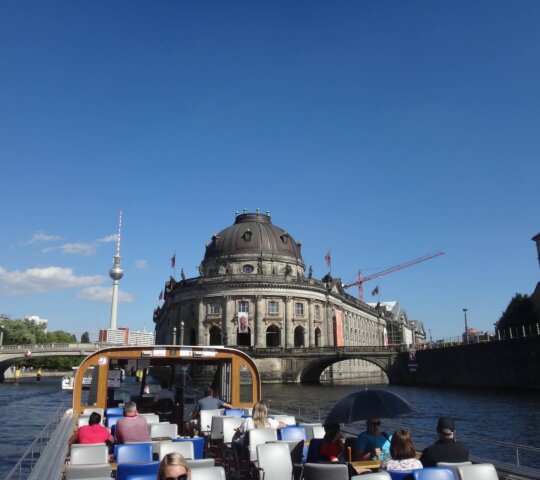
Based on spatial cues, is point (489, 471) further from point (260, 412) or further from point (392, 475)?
point (260, 412)

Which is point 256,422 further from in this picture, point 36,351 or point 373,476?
point 36,351

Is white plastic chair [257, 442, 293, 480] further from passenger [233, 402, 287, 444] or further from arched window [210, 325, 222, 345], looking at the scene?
arched window [210, 325, 222, 345]

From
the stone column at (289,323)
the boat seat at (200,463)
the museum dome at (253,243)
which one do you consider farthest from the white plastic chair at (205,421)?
the museum dome at (253,243)

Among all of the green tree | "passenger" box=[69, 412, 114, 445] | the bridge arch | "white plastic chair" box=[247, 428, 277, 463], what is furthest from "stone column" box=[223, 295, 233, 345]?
"white plastic chair" box=[247, 428, 277, 463]

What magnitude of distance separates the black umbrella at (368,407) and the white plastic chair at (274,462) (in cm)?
84

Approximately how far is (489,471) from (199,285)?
238ft

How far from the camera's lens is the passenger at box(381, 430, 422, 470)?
630 cm

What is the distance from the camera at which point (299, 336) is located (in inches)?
3127

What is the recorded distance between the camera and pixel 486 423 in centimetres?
2716

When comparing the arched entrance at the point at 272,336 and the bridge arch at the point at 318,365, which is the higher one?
the arched entrance at the point at 272,336

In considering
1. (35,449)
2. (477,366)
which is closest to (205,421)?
(35,449)

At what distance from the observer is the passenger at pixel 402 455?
630 cm

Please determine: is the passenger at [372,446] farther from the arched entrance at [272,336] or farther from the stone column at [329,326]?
the stone column at [329,326]

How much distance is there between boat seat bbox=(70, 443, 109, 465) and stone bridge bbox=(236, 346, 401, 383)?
60774 millimetres
